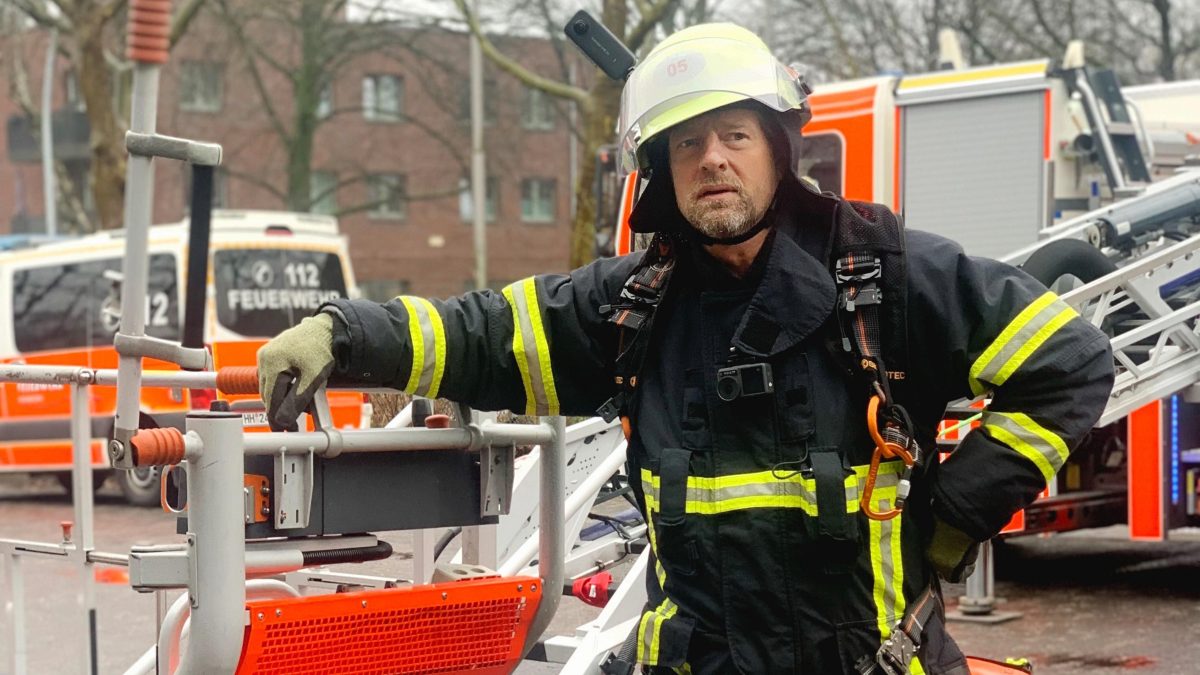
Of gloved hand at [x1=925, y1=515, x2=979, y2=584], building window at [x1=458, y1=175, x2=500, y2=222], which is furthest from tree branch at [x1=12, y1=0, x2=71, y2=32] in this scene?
building window at [x1=458, y1=175, x2=500, y2=222]

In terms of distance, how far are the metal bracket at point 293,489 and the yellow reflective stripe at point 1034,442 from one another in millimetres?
1243

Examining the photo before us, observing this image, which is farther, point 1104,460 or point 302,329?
point 1104,460

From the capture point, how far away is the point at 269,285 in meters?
13.4

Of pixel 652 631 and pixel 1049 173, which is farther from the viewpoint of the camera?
pixel 1049 173

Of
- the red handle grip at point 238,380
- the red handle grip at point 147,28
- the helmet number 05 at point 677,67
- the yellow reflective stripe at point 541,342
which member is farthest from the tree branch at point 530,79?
the red handle grip at point 147,28

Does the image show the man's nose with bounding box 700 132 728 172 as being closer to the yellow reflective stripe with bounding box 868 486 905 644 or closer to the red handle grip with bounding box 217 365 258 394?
the yellow reflective stripe with bounding box 868 486 905 644

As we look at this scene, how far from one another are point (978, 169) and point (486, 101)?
30.2 meters

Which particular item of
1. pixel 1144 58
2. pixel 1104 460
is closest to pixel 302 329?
pixel 1104 460

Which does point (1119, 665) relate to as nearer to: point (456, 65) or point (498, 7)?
point (498, 7)

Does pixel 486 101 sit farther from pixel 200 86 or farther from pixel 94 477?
pixel 94 477

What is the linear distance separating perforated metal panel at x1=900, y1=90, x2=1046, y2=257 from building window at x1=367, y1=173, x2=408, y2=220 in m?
29.2

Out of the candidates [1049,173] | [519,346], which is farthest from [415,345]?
[1049,173]

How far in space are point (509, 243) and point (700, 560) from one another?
44384mm

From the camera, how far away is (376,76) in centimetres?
4462
